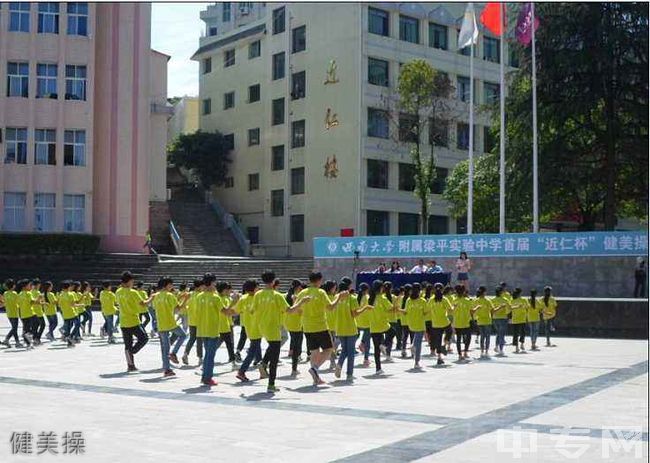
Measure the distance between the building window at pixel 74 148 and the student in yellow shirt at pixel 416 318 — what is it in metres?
29.3

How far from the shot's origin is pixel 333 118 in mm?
49594

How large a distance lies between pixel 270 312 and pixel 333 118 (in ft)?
124

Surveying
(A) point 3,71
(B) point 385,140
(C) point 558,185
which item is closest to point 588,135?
(C) point 558,185

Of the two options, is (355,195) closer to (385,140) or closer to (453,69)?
(385,140)

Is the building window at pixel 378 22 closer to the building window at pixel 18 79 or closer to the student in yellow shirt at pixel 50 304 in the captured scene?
the building window at pixel 18 79

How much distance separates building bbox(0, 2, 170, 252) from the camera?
4109 centimetres

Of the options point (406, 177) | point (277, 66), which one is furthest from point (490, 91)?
point (277, 66)

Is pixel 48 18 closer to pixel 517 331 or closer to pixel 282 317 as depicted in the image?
pixel 517 331

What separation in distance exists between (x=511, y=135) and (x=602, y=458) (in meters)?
32.2

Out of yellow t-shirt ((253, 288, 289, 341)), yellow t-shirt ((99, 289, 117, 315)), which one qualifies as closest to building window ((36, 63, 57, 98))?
yellow t-shirt ((99, 289, 117, 315))

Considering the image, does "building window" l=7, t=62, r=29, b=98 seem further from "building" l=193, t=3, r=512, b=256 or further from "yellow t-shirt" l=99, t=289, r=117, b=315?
"yellow t-shirt" l=99, t=289, r=117, b=315

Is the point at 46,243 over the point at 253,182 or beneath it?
beneath

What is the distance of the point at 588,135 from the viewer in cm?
3759

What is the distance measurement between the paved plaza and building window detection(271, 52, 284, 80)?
38.8m
